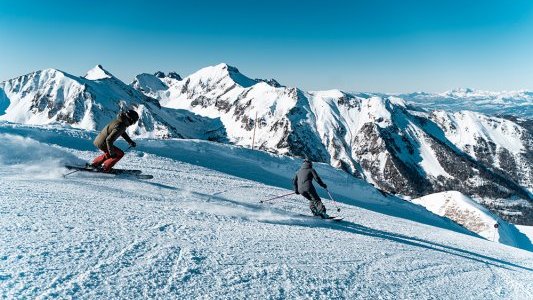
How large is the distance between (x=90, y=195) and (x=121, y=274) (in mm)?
6008

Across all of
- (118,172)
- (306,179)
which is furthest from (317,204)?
(118,172)

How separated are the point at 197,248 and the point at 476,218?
70.4 metres

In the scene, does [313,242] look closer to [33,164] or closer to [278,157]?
[33,164]

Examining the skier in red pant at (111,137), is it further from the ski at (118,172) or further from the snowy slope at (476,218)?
the snowy slope at (476,218)

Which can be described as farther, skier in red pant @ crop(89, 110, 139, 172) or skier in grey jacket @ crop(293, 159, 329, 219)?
skier in grey jacket @ crop(293, 159, 329, 219)

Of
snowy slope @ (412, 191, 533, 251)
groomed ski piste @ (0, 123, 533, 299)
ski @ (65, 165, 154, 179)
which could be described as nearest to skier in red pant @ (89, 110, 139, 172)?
ski @ (65, 165, 154, 179)

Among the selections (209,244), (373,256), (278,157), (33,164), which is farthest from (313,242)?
(278,157)

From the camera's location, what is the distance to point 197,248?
9.08 metres

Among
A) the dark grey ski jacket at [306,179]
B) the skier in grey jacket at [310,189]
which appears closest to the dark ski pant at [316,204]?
the skier in grey jacket at [310,189]

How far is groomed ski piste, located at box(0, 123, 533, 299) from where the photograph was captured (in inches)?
283

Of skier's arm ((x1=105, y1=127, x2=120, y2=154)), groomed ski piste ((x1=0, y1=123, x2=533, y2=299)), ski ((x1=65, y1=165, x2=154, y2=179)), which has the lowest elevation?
groomed ski piste ((x1=0, y1=123, x2=533, y2=299))

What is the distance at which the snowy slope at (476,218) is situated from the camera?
56.7m

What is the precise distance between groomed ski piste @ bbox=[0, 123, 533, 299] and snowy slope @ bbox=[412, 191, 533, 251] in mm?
46348

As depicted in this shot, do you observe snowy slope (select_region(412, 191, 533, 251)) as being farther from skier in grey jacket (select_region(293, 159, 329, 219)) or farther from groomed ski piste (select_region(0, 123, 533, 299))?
skier in grey jacket (select_region(293, 159, 329, 219))
